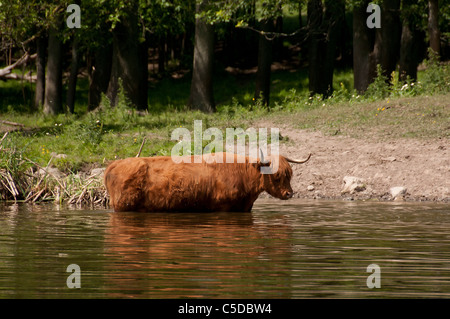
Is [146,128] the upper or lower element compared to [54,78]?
lower

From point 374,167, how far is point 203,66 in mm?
11970

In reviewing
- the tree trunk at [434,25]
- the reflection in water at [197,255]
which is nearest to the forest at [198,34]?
the tree trunk at [434,25]

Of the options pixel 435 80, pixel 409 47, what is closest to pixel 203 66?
pixel 409 47

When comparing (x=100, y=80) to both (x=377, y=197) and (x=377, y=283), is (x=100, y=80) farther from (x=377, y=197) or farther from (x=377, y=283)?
(x=377, y=283)

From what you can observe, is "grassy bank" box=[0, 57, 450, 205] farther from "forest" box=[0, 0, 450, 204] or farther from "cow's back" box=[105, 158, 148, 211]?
"cow's back" box=[105, 158, 148, 211]

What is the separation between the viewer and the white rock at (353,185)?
13.5 meters

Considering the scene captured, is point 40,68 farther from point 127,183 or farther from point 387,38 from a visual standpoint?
point 127,183

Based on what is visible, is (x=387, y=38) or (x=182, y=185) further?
(x=387, y=38)

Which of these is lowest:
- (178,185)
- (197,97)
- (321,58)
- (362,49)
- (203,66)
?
(178,185)

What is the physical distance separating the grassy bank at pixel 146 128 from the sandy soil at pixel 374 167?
69cm

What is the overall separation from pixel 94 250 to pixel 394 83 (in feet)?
49.2

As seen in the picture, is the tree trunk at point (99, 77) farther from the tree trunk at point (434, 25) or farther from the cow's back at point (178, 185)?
the cow's back at point (178, 185)

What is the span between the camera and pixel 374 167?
46.8ft

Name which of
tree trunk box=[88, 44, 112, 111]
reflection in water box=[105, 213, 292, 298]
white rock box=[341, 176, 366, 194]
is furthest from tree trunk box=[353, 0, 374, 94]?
reflection in water box=[105, 213, 292, 298]
